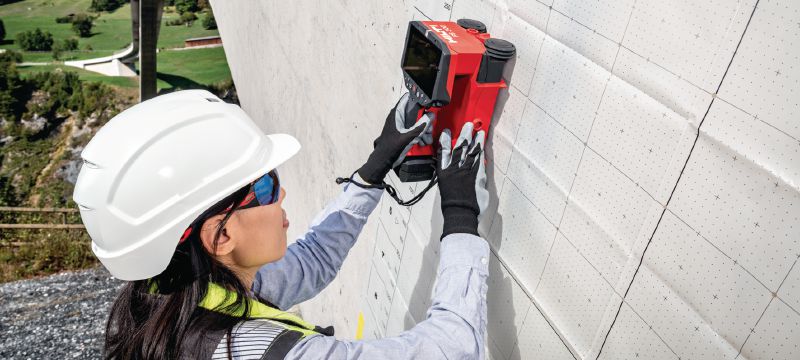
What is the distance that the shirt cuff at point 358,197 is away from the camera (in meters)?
2.17

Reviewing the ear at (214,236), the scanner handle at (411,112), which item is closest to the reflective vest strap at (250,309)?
the ear at (214,236)

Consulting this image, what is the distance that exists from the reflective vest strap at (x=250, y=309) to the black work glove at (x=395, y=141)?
63 centimetres

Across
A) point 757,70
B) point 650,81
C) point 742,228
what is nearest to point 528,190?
point 650,81

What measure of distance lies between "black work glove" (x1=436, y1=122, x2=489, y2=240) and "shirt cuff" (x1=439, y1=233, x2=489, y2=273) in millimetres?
30

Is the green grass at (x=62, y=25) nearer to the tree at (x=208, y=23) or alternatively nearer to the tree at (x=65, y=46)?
the tree at (x=65, y=46)

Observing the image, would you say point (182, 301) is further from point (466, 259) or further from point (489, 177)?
point (489, 177)

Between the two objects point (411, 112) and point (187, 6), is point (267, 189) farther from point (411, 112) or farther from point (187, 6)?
point (187, 6)

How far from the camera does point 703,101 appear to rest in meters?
1.17

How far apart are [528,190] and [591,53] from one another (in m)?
0.52

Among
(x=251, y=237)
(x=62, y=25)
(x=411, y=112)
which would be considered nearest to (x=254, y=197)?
(x=251, y=237)

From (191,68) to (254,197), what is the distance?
974 inches

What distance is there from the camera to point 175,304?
158cm

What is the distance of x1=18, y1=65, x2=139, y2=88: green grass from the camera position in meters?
21.8

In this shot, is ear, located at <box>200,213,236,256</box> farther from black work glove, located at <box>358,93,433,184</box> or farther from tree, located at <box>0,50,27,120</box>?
tree, located at <box>0,50,27,120</box>
